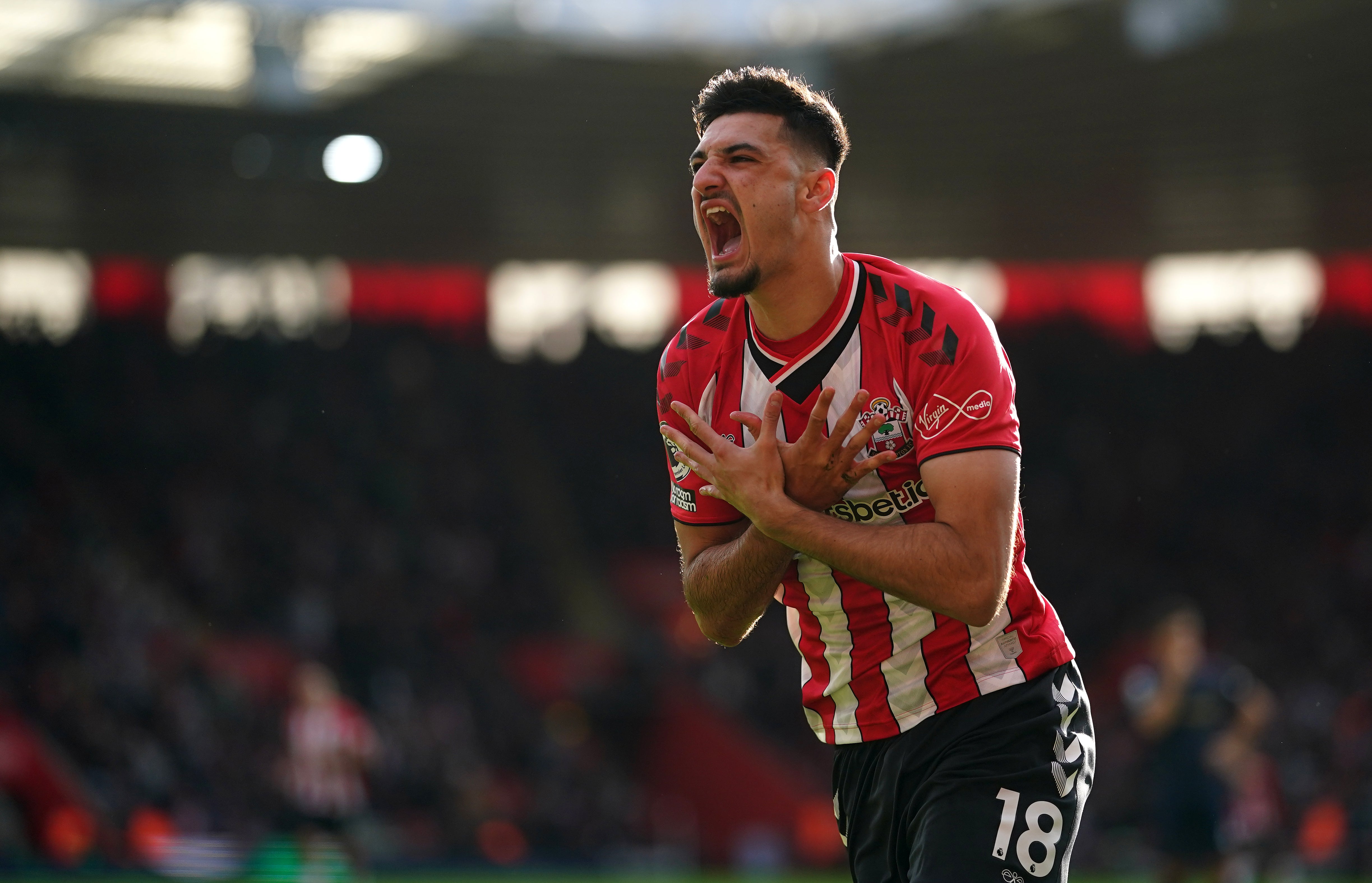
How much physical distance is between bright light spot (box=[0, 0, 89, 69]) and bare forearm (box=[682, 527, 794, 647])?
14860 millimetres

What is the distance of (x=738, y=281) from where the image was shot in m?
3.42

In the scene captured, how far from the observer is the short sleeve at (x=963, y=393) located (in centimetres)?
323

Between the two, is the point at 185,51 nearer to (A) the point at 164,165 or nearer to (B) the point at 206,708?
(A) the point at 164,165

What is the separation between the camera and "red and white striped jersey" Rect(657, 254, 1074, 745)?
10.9ft

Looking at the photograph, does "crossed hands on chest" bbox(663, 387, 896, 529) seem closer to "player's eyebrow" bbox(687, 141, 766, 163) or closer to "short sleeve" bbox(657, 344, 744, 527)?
"short sleeve" bbox(657, 344, 744, 527)

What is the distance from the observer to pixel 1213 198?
22.1 meters

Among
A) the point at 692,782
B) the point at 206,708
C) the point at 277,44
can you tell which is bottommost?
the point at 692,782

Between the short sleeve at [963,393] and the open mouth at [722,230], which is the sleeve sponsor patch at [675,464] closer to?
the open mouth at [722,230]

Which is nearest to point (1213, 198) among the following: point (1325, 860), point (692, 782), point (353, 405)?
point (1325, 860)

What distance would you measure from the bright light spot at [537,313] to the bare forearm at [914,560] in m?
25.3

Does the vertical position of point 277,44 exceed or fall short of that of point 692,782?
it exceeds it

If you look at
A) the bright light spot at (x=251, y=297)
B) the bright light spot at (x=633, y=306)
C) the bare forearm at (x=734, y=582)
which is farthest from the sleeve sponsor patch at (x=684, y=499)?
the bright light spot at (x=633, y=306)

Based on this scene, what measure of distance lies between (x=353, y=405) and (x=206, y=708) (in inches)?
371

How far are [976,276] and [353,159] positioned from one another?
1291 centimetres
